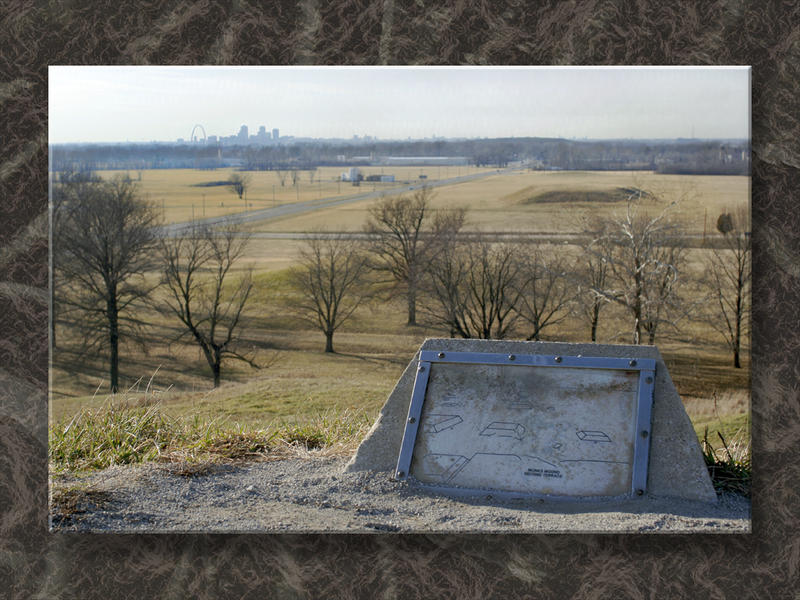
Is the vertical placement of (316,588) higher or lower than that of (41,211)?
lower

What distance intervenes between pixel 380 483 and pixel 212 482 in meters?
0.81

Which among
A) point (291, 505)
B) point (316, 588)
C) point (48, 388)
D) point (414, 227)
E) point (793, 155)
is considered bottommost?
point (316, 588)

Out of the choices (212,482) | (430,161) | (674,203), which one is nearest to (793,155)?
(674,203)

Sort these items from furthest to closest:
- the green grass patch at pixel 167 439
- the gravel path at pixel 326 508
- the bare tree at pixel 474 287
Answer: the bare tree at pixel 474 287
the green grass patch at pixel 167 439
the gravel path at pixel 326 508

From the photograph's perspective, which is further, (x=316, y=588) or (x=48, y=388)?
(x=48, y=388)

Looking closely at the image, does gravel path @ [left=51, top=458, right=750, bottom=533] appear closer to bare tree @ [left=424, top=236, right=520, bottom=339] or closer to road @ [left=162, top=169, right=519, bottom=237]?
road @ [left=162, top=169, right=519, bottom=237]

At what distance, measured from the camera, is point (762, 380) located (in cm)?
364

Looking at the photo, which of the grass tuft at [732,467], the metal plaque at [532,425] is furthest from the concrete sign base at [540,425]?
the grass tuft at [732,467]

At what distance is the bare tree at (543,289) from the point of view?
5.93 metres

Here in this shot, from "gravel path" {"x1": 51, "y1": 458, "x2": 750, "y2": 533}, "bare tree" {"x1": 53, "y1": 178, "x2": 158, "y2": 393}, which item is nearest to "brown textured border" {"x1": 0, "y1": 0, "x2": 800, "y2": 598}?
"gravel path" {"x1": 51, "y1": 458, "x2": 750, "y2": 533}

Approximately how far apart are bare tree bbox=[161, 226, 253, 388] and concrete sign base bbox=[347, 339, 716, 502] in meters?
2.50

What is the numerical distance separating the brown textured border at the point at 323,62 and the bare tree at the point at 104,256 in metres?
1.11

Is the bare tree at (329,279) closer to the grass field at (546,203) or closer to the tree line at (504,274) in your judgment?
the tree line at (504,274)

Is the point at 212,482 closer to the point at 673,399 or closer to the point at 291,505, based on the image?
the point at 291,505
